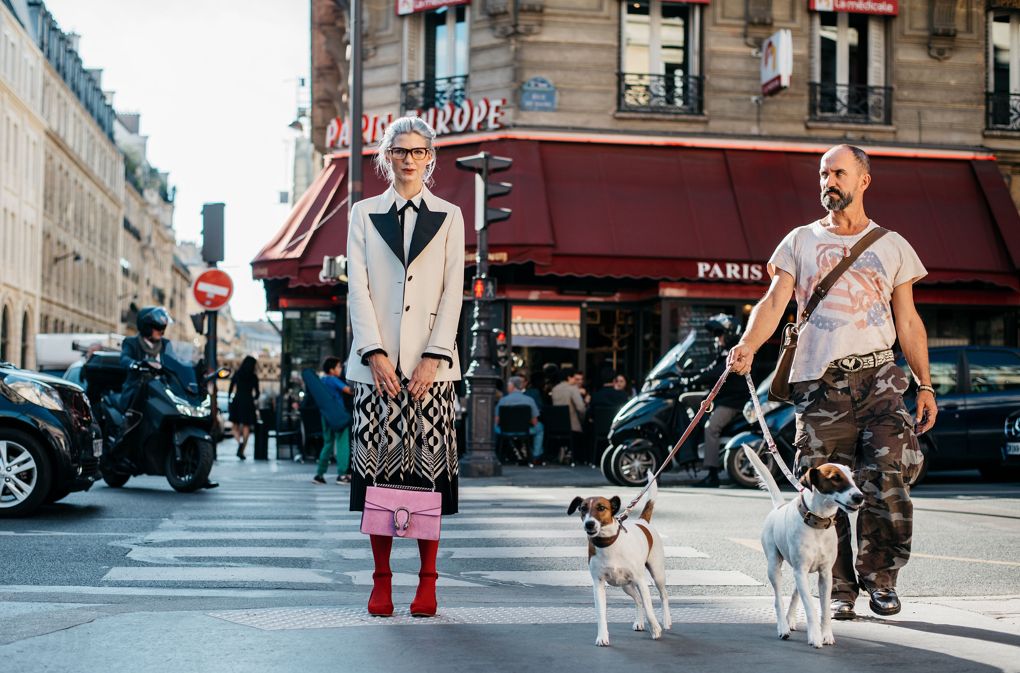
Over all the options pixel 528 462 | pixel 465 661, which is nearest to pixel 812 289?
pixel 465 661

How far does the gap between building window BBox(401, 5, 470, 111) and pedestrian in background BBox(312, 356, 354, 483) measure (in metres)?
7.34

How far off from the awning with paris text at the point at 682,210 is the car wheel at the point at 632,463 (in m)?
5.80

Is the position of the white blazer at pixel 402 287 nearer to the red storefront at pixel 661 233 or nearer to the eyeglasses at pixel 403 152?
the eyeglasses at pixel 403 152

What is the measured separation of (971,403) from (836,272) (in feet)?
32.5

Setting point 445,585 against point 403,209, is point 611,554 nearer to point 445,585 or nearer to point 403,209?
point 403,209

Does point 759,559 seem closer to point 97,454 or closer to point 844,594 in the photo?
point 844,594

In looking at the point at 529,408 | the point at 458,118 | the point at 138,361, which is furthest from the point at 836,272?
the point at 458,118

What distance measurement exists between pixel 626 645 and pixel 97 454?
7092 mm

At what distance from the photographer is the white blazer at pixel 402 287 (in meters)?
5.41

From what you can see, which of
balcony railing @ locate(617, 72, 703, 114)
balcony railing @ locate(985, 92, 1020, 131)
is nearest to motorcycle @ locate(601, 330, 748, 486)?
balcony railing @ locate(617, 72, 703, 114)

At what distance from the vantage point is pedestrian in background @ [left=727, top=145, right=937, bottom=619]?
5492 mm

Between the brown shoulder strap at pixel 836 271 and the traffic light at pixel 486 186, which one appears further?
the traffic light at pixel 486 186

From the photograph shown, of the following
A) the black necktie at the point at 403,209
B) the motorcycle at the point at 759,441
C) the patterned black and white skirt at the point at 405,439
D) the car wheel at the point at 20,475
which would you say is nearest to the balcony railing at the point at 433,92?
the motorcycle at the point at 759,441

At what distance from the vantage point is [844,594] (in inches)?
218
